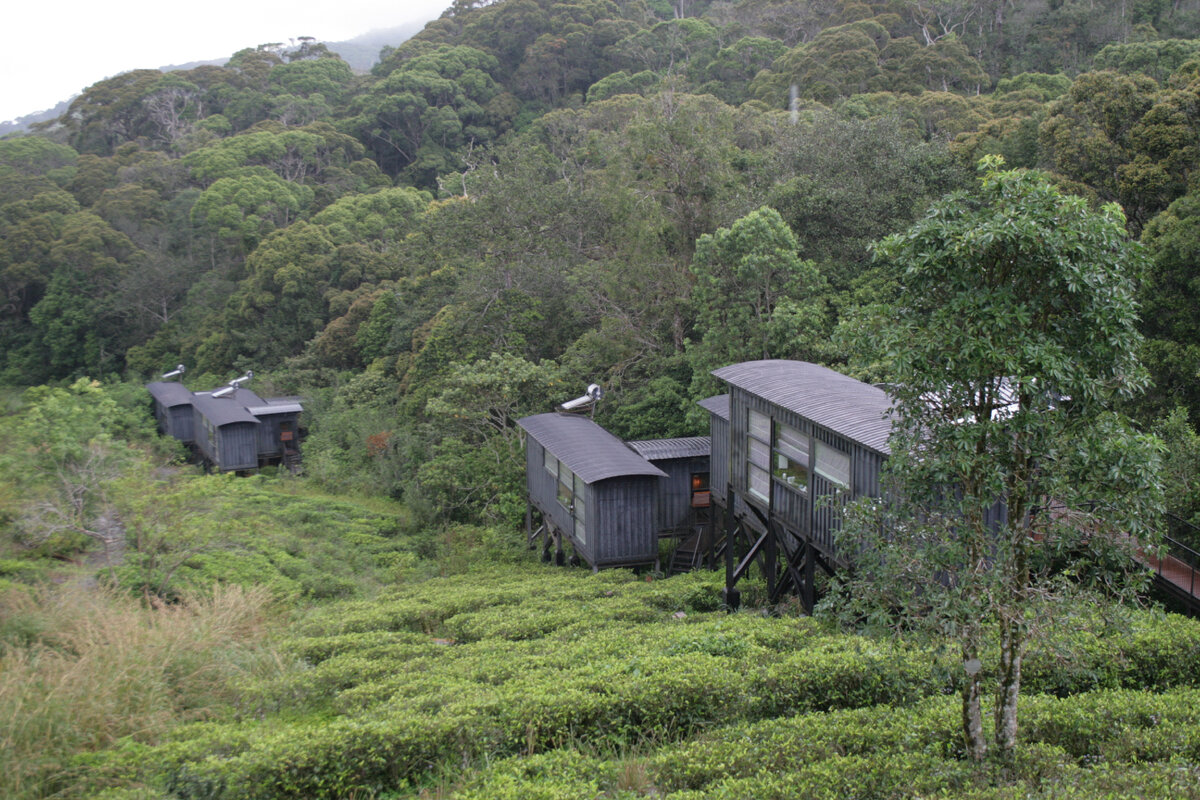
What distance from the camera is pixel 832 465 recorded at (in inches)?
442

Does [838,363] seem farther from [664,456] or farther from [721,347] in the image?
[664,456]

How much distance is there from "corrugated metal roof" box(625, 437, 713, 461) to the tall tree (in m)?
11.1

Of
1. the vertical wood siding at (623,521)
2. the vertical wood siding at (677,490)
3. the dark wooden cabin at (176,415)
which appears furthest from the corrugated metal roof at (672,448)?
the dark wooden cabin at (176,415)

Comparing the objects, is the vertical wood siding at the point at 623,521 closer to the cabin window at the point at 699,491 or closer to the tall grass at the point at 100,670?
the cabin window at the point at 699,491

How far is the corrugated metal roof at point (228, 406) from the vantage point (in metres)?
29.2

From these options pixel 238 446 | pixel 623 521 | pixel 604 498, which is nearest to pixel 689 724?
pixel 604 498

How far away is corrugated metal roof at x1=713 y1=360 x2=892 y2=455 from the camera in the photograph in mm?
10477

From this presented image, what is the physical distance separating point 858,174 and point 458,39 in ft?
188

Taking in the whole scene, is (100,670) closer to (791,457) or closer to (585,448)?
(791,457)

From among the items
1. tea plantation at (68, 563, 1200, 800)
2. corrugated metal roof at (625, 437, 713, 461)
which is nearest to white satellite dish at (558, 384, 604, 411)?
corrugated metal roof at (625, 437, 713, 461)

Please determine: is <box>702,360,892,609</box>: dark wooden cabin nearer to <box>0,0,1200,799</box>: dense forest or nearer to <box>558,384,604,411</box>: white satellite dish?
<box>0,0,1200,799</box>: dense forest

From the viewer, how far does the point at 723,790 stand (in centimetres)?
638

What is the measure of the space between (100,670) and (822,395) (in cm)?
937

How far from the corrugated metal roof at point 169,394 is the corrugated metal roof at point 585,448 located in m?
19.5
